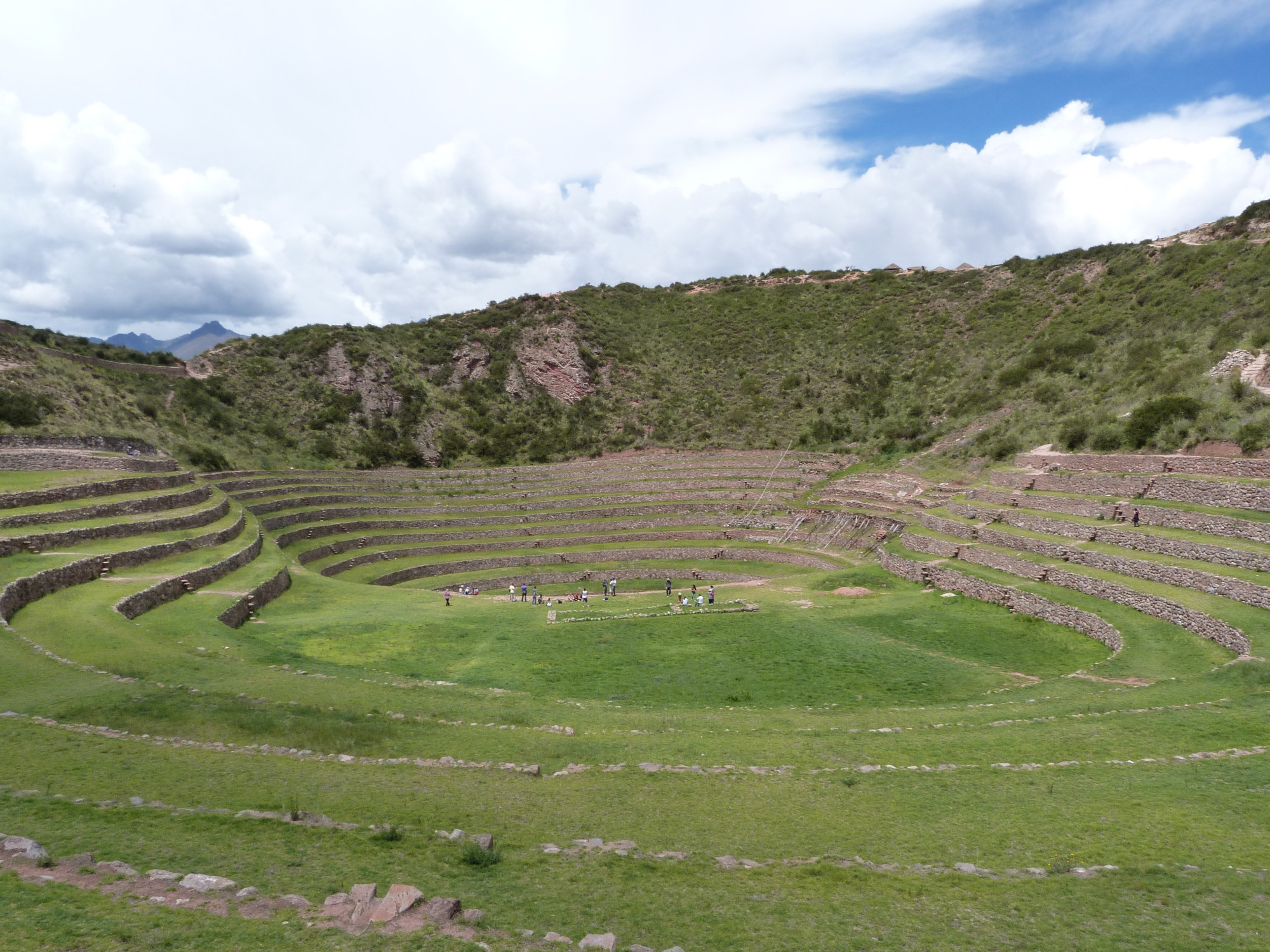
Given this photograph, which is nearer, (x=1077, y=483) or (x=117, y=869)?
(x=117, y=869)

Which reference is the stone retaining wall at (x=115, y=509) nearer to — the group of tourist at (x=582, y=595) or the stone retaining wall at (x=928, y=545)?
the group of tourist at (x=582, y=595)

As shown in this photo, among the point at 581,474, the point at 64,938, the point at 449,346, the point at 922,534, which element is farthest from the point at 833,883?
the point at 449,346

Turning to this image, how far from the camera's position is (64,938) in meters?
6.37

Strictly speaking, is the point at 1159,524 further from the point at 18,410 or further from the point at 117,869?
the point at 18,410

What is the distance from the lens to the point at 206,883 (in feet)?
25.3

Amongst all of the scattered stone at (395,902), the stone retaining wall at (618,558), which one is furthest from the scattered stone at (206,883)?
the stone retaining wall at (618,558)

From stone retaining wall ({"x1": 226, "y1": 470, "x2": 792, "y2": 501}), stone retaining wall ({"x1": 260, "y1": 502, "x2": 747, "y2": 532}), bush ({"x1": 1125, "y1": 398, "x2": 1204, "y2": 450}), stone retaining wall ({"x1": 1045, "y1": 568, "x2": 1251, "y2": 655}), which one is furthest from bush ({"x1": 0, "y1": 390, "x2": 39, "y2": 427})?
bush ({"x1": 1125, "y1": 398, "x2": 1204, "y2": 450})

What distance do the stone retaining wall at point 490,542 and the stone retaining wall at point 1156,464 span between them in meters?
17.7

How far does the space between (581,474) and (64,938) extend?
58.0 m

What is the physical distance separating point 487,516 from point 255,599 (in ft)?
87.8

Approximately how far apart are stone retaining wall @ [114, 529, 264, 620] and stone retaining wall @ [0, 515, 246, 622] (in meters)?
1.82

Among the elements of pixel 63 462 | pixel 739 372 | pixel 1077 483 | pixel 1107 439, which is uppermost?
pixel 739 372

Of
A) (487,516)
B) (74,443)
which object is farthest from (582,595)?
(74,443)

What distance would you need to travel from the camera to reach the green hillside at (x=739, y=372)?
157 feet
